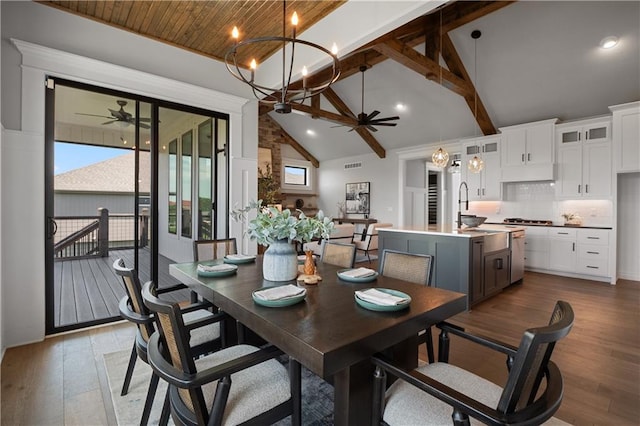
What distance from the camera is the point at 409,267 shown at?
2.17 metres

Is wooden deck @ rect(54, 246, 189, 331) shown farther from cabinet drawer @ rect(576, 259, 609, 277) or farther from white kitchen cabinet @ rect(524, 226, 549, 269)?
cabinet drawer @ rect(576, 259, 609, 277)

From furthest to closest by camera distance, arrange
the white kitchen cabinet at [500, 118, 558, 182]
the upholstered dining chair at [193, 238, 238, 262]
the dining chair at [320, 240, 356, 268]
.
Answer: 1. the white kitchen cabinet at [500, 118, 558, 182]
2. the upholstered dining chair at [193, 238, 238, 262]
3. the dining chair at [320, 240, 356, 268]

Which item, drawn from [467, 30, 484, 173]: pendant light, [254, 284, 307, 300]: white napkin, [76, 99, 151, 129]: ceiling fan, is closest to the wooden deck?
[76, 99, 151, 129]: ceiling fan

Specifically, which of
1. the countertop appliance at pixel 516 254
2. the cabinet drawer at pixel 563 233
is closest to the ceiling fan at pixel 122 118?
the countertop appliance at pixel 516 254

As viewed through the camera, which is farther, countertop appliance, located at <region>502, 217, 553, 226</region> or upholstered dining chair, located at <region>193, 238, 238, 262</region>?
countertop appliance, located at <region>502, 217, 553, 226</region>

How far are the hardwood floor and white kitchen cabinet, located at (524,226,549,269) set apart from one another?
1868 mm

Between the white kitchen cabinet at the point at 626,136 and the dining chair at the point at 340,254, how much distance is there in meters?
5.36

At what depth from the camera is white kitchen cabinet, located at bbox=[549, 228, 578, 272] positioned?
5426 mm

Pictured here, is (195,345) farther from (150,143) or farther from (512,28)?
(512,28)

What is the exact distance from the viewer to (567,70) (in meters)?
5.05

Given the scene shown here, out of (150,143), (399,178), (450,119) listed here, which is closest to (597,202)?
(450,119)

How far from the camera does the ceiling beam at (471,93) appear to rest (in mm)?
5281

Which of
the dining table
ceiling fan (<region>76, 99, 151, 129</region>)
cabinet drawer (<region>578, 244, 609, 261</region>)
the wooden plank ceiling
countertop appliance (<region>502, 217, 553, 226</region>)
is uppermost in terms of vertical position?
the wooden plank ceiling

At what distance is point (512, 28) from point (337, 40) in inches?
137
